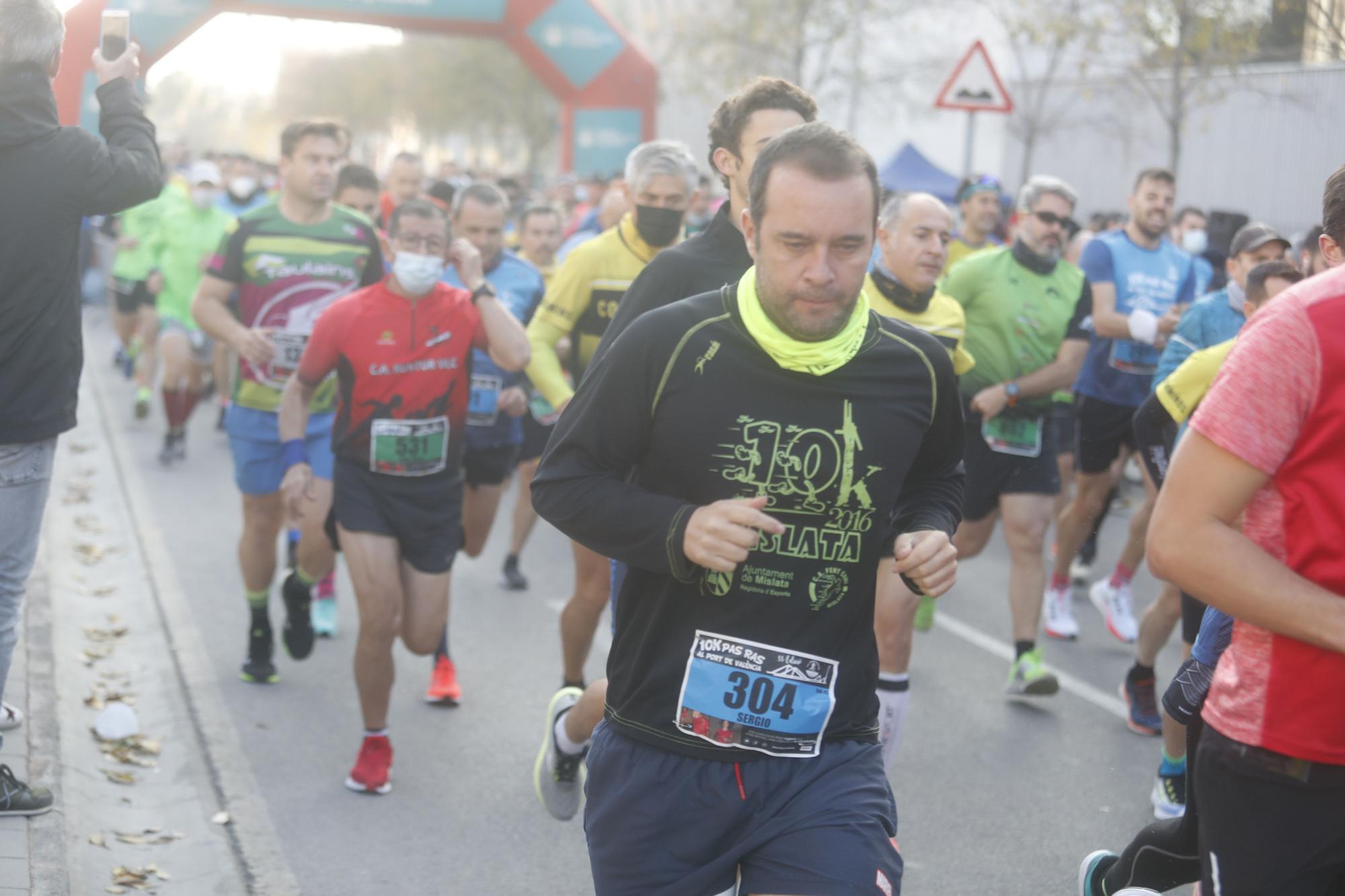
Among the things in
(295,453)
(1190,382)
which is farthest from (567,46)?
(1190,382)

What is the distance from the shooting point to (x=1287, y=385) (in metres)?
2.29

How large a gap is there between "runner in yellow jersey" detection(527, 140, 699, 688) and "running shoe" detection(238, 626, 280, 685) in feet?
5.54

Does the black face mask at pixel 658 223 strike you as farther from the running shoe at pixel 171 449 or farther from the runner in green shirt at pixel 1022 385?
the running shoe at pixel 171 449

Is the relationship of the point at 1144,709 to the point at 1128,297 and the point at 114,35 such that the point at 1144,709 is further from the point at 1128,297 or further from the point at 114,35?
the point at 114,35

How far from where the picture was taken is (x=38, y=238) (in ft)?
14.4

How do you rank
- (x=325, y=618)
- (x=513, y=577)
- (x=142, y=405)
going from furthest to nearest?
1. (x=142, y=405)
2. (x=513, y=577)
3. (x=325, y=618)

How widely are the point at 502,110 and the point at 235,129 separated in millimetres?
98055

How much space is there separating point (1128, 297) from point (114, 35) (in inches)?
231

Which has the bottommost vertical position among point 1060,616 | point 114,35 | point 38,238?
point 1060,616

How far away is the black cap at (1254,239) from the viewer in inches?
261

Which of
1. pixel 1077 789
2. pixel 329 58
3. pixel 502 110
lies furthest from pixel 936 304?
pixel 329 58

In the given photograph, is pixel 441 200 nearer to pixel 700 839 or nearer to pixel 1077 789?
pixel 1077 789

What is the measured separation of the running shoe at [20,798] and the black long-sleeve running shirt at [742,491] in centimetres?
257

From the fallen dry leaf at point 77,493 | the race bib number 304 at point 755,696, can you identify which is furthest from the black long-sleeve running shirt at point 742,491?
the fallen dry leaf at point 77,493
